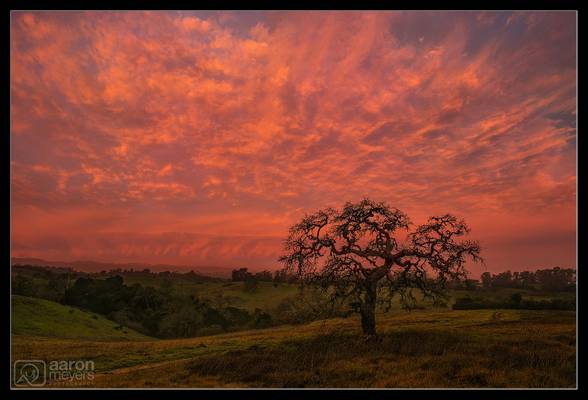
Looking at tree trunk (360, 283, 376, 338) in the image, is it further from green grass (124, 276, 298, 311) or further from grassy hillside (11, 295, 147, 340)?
green grass (124, 276, 298, 311)

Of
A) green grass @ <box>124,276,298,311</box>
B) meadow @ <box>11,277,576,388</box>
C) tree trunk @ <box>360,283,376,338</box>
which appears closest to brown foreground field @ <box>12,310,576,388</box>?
meadow @ <box>11,277,576,388</box>

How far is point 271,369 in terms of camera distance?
22.1 m

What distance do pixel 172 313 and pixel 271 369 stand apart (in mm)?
53066

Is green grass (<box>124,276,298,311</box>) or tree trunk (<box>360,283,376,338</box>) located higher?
tree trunk (<box>360,283,376,338</box>)

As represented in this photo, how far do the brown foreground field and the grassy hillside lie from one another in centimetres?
1614

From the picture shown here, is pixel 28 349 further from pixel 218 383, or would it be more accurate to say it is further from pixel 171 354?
pixel 218 383

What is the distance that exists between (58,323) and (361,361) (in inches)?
1924

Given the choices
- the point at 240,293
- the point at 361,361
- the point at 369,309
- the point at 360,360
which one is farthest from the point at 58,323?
the point at 361,361

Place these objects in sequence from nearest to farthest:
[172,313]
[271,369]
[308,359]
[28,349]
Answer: [271,369]
[308,359]
[28,349]
[172,313]

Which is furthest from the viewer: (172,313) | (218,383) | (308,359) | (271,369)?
(172,313)

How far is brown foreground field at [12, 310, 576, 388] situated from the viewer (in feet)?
64.5

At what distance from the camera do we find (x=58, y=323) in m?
51.7

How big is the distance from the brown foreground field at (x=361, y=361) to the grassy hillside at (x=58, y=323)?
1614 centimetres
